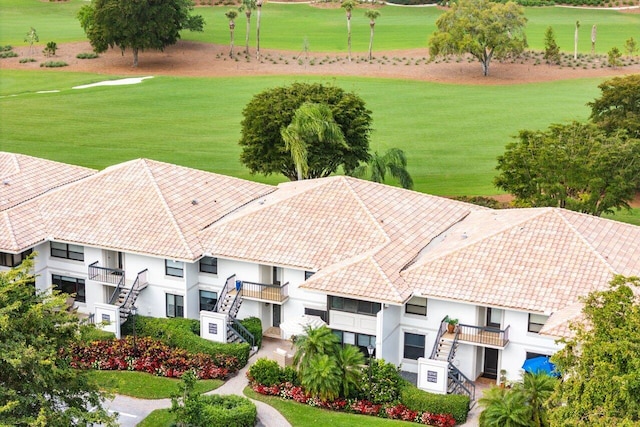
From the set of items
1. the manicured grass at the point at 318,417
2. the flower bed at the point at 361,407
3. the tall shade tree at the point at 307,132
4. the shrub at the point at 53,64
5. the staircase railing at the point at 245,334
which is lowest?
the manicured grass at the point at 318,417

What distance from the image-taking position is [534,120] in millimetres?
92062

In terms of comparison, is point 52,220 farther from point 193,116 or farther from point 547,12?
point 547,12

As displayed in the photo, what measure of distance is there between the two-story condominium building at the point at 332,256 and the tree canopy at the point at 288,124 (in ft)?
35.1

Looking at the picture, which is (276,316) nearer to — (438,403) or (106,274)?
(106,274)

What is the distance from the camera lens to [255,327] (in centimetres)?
4841

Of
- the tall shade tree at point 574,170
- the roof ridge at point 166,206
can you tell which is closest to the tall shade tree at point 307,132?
the tall shade tree at point 574,170

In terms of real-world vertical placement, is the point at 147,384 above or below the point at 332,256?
below

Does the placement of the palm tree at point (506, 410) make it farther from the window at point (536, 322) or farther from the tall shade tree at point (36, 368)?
the tall shade tree at point (36, 368)

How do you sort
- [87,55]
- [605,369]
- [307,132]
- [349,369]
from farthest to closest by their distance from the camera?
[87,55]
[307,132]
[349,369]
[605,369]

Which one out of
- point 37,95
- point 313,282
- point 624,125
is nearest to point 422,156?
point 624,125

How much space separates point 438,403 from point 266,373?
25.6 ft

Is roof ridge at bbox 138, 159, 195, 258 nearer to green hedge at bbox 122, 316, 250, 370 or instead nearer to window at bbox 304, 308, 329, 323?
green hedge at bbox 122, 316, 250, 370

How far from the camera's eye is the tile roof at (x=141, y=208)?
165 ft

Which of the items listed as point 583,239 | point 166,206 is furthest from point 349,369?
point 166,206
